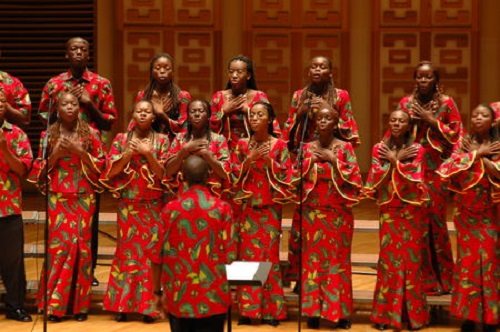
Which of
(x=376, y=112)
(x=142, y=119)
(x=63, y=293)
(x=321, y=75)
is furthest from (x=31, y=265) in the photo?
(x=376, y=112)

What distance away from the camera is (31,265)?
821 cm

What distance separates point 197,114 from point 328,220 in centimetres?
106

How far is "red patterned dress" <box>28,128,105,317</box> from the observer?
658 cm

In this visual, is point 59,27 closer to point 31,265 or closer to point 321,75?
point 31,265

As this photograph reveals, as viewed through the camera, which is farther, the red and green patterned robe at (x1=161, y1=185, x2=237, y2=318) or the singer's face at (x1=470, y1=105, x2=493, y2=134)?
the singer's face at (x1=470, y1=105, x2=493, y2=134)

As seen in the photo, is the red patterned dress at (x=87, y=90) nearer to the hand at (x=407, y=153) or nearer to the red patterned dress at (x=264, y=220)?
the red patterned dress at (x=264, y=220)

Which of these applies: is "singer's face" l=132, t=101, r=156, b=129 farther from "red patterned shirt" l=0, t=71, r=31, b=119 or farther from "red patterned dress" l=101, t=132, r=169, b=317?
"red patterned shirt" l=0, t=71, r=31, b=119

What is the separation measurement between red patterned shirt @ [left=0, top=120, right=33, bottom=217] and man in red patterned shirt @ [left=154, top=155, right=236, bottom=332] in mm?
2302

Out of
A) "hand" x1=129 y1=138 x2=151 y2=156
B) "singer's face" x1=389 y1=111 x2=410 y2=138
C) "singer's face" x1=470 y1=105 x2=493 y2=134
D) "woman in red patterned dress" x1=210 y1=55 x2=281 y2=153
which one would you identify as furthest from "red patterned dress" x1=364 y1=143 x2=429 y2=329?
"hand" x1=129 y1=138 x2=151 y2=156

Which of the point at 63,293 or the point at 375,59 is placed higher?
the point at 375,59

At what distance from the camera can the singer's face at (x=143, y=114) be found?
6488mm

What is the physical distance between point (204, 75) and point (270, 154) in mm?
5045

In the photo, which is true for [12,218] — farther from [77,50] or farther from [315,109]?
[315,109]

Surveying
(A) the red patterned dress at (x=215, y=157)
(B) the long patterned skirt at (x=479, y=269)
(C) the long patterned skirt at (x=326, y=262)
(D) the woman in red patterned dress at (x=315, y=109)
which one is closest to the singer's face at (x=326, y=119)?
(D) the woman in red patterned dress at (x=315, y=109)
